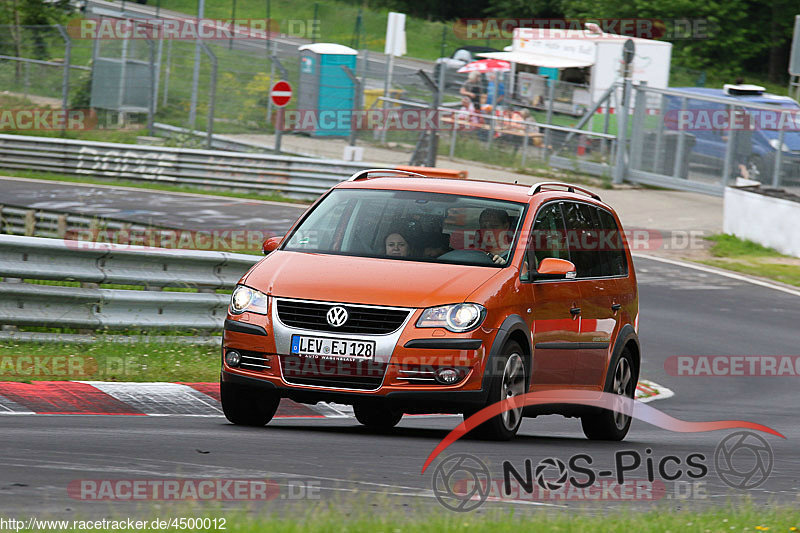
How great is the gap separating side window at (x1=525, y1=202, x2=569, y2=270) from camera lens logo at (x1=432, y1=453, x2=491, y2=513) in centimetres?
199

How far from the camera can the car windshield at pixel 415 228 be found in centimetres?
848

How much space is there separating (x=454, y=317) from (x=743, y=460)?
2.17 meters

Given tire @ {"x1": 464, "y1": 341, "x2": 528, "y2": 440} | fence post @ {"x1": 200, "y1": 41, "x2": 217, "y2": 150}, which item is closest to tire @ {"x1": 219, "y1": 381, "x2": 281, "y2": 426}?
tire @ {"x1": 464, "y1": 341, "x2": 528, "y2": 440}

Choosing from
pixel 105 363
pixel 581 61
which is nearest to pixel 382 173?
pixel 105 363

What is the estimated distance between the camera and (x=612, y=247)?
9.92 meters

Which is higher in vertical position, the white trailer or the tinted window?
the white trailer

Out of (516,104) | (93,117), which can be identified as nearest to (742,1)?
(516,104)

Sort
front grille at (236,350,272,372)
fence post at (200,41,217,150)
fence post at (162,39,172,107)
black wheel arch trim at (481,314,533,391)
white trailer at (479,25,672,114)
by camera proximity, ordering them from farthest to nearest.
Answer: white trailer at (479,25,672,114), fence post at (162,39,172,107), fence post at (200,41,217,150), front grille at (236,350,272,372), black wheel arch trim at (481,314,533,391)

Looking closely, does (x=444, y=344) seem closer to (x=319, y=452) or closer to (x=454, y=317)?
(x=454, y=317)

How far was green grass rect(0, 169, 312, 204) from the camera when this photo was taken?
26562 mm

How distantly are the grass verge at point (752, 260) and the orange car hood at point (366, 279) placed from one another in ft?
45.0

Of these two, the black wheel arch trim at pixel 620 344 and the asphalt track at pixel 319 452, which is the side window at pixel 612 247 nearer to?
the black wheel arch trim at pixel 620 344

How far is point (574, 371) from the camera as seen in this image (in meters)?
8.99

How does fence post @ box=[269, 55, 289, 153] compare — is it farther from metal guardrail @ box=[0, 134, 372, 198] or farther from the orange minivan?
the orange minivan
